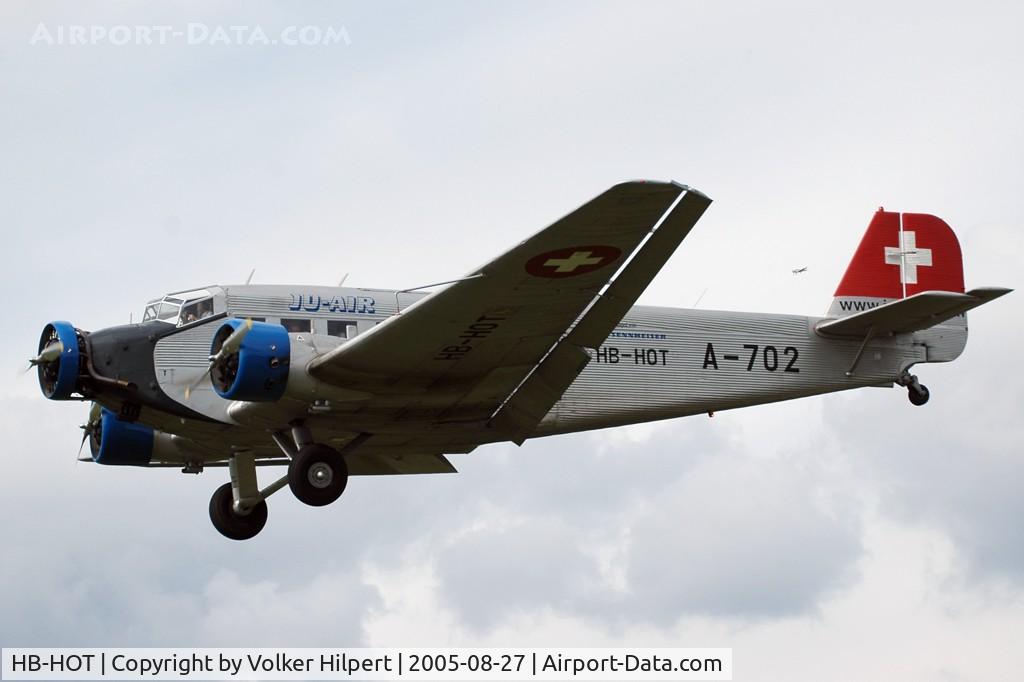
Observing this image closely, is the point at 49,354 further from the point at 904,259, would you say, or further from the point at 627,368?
the point at 904,259

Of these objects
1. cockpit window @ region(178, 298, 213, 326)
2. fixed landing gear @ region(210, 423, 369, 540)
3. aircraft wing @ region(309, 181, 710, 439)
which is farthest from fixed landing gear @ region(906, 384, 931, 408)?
cockpit window @ region(178, 298, 213, 326)

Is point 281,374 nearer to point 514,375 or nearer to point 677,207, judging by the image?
point 514,375

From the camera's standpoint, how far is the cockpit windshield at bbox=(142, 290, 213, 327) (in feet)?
64.7

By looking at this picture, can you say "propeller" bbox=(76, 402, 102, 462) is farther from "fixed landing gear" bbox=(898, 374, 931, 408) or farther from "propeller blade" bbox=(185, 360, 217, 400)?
"fixed landing gear" bbox=(898, 374, 931, 408)

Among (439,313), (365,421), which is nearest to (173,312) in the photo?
(365,421)

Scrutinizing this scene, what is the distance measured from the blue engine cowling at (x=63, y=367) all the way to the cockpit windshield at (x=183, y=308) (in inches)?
44.1

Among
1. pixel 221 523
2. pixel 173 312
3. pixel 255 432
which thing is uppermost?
pixel 173 312

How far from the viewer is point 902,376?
2272 centimetres

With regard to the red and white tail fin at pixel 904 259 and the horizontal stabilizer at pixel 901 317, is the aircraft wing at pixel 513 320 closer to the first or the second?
the horizontal stabilizer at pixel 901 317

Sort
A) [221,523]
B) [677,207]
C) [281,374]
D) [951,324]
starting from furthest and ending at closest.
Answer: [951,324]
[221,523]
[281,374]
[677,207]

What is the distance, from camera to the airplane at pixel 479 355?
1733cm

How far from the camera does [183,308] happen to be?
65.0ft

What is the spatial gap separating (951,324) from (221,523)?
1091 cm

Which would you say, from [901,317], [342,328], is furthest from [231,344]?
[901,317]
